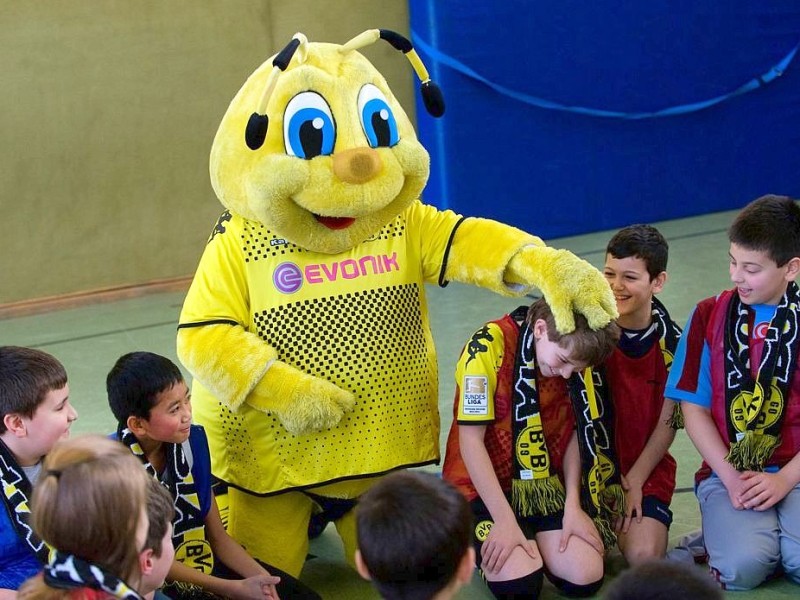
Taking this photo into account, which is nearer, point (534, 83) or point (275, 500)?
point (275, 500)

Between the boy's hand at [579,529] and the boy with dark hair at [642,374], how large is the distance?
160 mm

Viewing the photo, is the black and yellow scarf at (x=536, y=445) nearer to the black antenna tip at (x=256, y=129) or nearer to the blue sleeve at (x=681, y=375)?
the blue sleeve at (x=681, y=375)

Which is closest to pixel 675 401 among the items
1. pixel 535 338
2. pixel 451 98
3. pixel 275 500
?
pixel 535 338

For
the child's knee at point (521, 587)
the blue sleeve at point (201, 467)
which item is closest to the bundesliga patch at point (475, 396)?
the child's knee at point (521, 587)

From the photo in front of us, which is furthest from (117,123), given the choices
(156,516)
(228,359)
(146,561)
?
(146,561)

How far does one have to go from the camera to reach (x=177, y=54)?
18.1 ft

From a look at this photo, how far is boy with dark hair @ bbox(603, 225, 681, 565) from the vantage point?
2.66 metres

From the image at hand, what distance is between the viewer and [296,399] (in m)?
2.37

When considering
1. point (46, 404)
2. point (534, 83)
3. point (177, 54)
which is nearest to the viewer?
point (46, 404)

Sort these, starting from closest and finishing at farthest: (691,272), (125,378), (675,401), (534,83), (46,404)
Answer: (46,404)
(125,378)
(675,401)
(691,272)
(534,83)

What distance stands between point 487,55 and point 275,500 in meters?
3.77

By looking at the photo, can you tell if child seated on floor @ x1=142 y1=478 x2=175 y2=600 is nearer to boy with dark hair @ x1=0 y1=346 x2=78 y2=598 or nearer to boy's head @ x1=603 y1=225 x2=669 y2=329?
boy with dark hair @ x1=0 y1=346 x2=78 y2=598

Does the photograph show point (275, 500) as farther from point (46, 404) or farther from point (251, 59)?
point (251, 59)

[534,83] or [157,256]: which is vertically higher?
[534,83]
